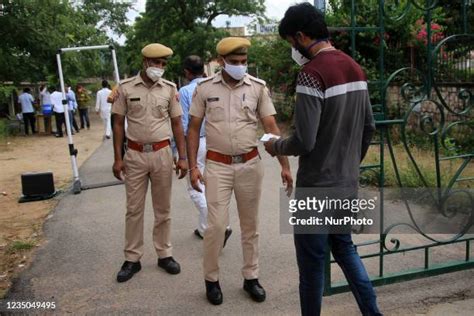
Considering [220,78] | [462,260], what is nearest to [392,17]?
[220,78]

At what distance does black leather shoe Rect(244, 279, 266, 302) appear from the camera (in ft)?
12.0

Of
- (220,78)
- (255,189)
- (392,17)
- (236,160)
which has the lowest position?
(255,189)

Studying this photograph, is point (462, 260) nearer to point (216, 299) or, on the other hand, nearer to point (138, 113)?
point (216, 299)

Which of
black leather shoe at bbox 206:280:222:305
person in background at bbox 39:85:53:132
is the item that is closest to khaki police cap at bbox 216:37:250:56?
black leather shoe at bbox 206:280:222:305

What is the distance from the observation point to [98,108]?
1291 centimetres

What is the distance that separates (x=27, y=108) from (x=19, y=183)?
29.7 ft

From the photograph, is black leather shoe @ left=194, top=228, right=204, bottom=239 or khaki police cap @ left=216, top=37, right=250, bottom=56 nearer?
khaki police cap @ left=216, top=37, right=250, bottom=56

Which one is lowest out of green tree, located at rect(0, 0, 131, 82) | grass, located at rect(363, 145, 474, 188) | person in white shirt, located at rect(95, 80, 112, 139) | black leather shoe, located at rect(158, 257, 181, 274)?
black leather shoe, located at rect(158, 257, 181, 274)

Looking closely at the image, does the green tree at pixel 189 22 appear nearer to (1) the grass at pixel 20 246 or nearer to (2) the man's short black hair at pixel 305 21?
(1) the grass at pixel 20 246

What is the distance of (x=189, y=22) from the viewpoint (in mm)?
24406

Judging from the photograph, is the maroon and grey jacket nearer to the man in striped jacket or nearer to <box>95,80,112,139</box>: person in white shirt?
the man in striped jacket

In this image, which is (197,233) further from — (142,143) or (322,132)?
(322,132)

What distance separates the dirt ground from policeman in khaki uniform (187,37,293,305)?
71.8 inches

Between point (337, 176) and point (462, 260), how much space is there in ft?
6.66
